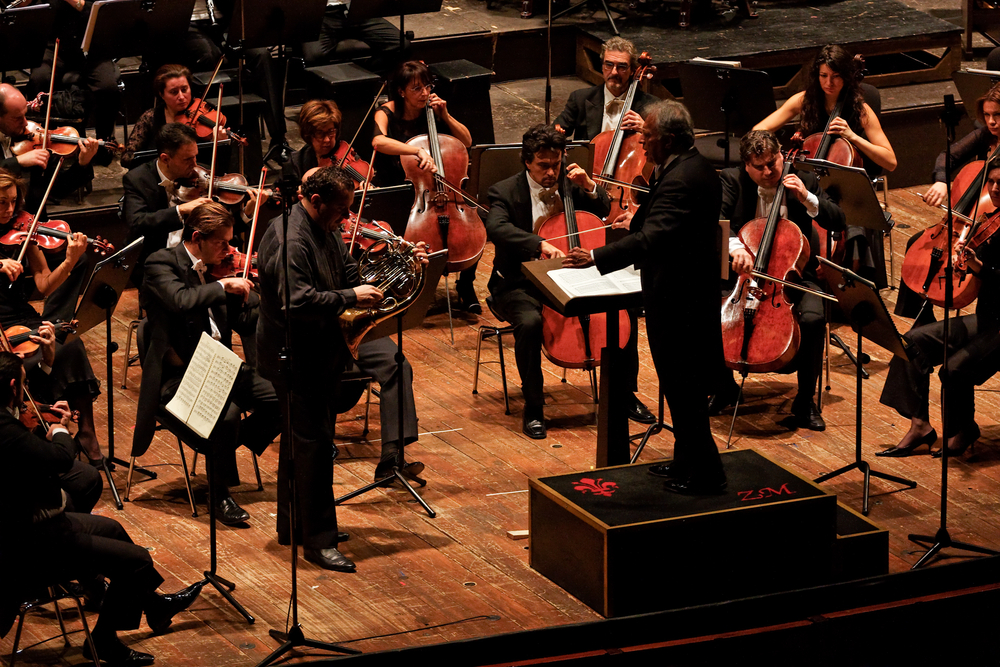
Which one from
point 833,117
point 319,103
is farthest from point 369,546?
point 833,117

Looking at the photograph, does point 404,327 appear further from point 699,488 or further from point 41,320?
point 41,320

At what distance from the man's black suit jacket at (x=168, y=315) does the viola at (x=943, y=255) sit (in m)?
2.87

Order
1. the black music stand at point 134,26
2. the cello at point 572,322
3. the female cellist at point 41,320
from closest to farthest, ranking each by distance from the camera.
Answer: the female cellist at point 41,320
the cello at point 572,322
the black music stand at point 134,26

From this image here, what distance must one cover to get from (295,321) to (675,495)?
4.51ft

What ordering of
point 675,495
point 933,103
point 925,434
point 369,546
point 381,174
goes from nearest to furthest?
point 675,495 < point 369,546 < point 925,434 < point 381,174 < point 933,103

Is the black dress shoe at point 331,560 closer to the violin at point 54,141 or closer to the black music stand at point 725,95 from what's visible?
the violin at point 54,141

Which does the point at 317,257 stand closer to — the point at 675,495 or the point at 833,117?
the point at 675,495

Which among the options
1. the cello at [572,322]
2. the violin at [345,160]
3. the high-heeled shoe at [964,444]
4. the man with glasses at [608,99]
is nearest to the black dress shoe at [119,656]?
the cello at [572,322]

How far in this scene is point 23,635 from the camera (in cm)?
429

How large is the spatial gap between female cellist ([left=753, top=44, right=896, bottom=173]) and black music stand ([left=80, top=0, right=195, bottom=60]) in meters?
2.87

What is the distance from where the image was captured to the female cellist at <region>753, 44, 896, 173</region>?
622 centimetres

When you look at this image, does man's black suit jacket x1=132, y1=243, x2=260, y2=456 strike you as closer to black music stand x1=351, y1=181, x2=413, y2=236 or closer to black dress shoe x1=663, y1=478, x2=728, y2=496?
black dress shoe x1=663, y1=478, x2=728, y2=496

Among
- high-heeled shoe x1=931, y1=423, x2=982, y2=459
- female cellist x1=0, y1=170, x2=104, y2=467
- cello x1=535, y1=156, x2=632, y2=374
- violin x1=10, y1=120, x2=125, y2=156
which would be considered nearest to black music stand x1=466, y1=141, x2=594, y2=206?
cello x1=535, y1=156, x2=632, y2=374

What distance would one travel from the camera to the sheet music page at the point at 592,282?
4.30 metres
